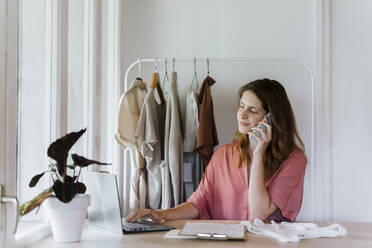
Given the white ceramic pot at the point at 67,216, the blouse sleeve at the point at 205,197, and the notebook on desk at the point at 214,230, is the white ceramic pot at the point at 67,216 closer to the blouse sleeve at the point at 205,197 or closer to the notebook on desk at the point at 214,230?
the notebook on desk at the point at 214,230

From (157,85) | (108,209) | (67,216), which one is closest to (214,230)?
(108,209)

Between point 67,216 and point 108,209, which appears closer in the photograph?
point 67,216

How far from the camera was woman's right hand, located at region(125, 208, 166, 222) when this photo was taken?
1.90 meters

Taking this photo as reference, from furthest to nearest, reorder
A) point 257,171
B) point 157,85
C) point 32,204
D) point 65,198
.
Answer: point 157,85, point 257,171, point 65,198, point 32,204

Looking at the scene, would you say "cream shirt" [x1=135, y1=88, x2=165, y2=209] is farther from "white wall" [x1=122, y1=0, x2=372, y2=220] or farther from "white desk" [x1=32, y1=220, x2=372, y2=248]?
"white desk" [x1=32, y1=220, x2=372, y2=248]

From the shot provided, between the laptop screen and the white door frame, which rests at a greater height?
the white door frame

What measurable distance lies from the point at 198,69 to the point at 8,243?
1952 mm

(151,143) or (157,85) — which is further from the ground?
(157,85)

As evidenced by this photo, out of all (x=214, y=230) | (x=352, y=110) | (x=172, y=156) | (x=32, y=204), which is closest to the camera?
(x=32, y=204)

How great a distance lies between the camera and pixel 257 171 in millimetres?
2223

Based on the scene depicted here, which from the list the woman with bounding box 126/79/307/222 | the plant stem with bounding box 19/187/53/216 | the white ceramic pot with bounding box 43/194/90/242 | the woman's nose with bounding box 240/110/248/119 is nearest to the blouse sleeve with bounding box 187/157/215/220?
the woman with bounding box 126/79/307/222

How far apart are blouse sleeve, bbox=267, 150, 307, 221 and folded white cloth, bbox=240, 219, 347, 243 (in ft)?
1.40

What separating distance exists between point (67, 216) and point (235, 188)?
1.14 m

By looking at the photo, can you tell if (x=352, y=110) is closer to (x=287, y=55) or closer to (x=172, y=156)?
(x=287, y=55)
